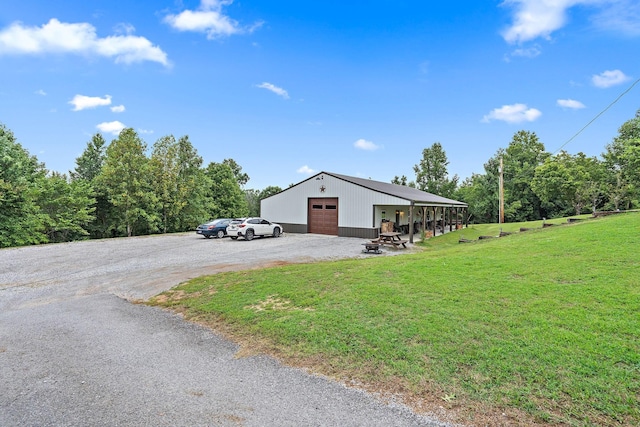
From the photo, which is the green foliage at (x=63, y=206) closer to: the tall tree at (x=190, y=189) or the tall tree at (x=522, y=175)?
the tall tree at (x=190, y=189)

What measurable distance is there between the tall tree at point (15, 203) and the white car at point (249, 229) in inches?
553

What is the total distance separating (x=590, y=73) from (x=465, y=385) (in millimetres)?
22326

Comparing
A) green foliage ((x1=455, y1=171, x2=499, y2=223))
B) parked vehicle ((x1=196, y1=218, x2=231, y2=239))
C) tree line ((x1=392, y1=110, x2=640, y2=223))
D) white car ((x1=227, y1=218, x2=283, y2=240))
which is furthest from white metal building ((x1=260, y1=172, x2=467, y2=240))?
green foliage ((x1=455, y1=171, x2=499, y2=223))

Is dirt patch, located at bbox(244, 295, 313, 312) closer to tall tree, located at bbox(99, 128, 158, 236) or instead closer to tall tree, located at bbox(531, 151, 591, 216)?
tall tree, located at bbox(99, 128, 158, 236)

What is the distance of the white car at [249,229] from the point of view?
18.8 m

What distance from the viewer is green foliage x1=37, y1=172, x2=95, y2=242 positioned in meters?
22.6

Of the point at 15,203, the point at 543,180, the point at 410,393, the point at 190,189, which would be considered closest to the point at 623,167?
the point at 543,180

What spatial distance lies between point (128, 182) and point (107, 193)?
233 centimetres

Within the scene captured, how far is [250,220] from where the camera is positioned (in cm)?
1939

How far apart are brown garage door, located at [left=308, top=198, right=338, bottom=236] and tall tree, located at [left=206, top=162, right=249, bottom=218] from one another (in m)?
18.8

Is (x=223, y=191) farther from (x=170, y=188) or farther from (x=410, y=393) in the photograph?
(x=410, y=393)

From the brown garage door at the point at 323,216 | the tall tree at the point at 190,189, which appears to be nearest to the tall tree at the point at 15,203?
the tall tree at the point at 190,189

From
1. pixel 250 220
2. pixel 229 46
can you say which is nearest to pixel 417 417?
pixel 250 220

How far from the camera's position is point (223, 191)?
38.2m
